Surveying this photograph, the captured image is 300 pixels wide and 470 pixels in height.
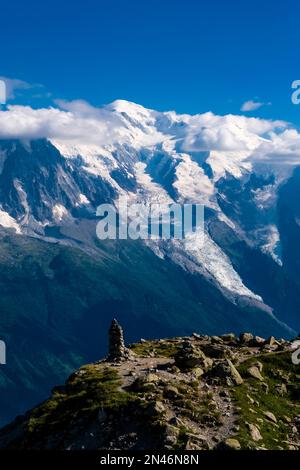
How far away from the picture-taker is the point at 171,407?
73.5 metres

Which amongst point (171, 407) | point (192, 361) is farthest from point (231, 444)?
point (192, 361)

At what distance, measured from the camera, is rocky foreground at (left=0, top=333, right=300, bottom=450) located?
6800cm

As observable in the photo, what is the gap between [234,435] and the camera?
69562mm

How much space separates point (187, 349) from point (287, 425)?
19.6 meters

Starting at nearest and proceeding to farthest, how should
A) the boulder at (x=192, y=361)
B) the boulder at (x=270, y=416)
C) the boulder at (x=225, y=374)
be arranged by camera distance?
the boulder at (x=270, y=416), the boulder at (x=225, y=374), the boulder at (x=192, y=361)

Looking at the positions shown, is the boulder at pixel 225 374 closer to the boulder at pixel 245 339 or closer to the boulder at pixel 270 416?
the boulder at pixel 270 416

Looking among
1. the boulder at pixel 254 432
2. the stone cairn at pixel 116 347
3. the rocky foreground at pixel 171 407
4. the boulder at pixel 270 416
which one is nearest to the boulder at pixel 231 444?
the rocky foreground at pixel 171 407

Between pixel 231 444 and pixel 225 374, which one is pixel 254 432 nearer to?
pixel 231 444

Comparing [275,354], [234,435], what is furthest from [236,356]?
[234,435]

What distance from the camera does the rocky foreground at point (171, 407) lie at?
223 feet

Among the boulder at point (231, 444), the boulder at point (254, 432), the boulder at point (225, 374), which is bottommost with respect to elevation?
the boulder at point (254, 432)
